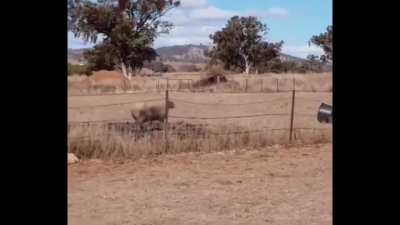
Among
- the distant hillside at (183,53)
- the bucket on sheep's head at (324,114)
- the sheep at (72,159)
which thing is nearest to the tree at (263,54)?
the bucket on sheep's head at (324,114)

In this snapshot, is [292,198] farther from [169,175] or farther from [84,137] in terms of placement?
[84,137]

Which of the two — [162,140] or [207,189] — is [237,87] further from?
[207,189]

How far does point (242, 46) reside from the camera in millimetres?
35562

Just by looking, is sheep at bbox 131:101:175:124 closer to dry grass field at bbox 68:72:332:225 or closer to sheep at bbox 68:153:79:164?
dry grass field at bbox 68:72:332:225

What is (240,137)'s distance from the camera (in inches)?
373

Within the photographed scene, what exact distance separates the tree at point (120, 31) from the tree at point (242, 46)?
5.76 metres

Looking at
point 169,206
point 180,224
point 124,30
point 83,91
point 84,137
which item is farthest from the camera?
point 124,30

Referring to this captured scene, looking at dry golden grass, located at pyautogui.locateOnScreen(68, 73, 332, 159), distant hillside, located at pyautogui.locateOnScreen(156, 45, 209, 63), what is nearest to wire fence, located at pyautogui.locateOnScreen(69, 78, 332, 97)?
dry golden grass, located at pyautogui.locateOnScreen(68, 73, 332, 159)

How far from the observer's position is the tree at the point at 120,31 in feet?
91.1

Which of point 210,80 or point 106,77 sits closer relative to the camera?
point 106,77

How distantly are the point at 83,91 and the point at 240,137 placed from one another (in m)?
12.0

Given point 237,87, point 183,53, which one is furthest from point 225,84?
point 183,53

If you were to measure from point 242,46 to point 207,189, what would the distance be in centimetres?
2954
